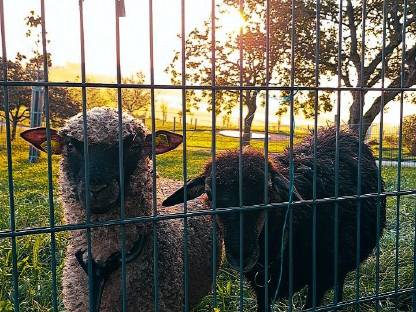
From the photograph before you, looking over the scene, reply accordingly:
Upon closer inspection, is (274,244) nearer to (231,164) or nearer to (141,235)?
(231,164)

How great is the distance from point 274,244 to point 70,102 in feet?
50.1

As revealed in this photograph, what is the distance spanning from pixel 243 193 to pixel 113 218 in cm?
89

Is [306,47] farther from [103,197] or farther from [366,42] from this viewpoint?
[103,197]

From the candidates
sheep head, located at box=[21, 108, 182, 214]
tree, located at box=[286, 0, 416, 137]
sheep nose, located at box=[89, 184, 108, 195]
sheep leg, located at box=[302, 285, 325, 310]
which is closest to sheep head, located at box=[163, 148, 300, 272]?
sheep head, located at box=[21, 108, 182, 214]

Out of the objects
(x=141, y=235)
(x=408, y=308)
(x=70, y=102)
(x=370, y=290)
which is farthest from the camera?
(x=70, y=102)

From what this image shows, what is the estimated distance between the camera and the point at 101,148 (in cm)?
315

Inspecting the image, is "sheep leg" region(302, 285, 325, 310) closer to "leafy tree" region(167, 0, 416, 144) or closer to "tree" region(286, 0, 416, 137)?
"leafy tree" region(167, 0, 416, 144)

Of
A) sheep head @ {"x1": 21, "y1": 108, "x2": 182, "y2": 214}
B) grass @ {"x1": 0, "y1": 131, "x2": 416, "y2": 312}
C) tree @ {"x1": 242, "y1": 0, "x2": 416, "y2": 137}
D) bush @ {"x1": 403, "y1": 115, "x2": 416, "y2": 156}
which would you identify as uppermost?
tree @ {"x1": 242, "y1": 0, "x2": 416, "y2": 137}

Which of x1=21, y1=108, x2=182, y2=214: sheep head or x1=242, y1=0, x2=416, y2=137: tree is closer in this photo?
x1=21, y1=108, x2=182, y2=214: sheep head

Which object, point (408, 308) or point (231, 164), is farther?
point (408, 308)

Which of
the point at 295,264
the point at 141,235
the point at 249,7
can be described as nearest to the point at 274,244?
the point at 295,264

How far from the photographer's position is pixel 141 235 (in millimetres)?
3418

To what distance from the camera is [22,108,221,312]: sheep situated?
3178mm

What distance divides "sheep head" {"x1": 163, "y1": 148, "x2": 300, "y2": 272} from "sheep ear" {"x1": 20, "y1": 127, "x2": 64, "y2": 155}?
0.83 metres
